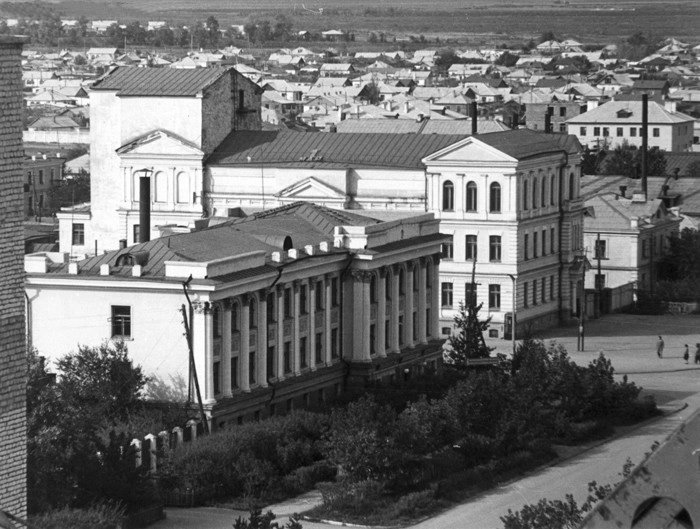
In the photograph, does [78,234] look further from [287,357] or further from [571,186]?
[287,357]

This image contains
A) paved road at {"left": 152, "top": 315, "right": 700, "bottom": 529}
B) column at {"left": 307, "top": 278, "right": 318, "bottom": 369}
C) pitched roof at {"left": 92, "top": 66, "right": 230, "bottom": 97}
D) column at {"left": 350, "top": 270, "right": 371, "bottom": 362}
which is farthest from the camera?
pitched roof at {"left": 92, "top": 66, "right": 230, "bottom": 97}

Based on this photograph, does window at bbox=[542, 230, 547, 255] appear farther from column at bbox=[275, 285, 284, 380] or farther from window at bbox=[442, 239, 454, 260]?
column at bbox=[275, 285, 284, 380]

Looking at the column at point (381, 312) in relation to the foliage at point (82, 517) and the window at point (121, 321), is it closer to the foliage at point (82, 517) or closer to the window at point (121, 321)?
the window at point (121, 321)

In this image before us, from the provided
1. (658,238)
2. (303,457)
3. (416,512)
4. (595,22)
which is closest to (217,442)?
(303,457)

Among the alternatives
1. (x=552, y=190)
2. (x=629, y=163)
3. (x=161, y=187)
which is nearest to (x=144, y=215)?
(x=161, y=187)

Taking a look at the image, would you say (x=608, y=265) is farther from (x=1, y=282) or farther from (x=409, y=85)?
(x=409, y=85)

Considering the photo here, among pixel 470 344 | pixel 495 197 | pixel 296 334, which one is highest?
pixel 495 197

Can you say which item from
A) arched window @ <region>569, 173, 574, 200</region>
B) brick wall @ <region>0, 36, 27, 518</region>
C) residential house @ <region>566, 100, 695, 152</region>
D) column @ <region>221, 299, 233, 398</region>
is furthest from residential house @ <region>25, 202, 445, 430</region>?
residential house @ <region>566, 100, 695, 152</region>
